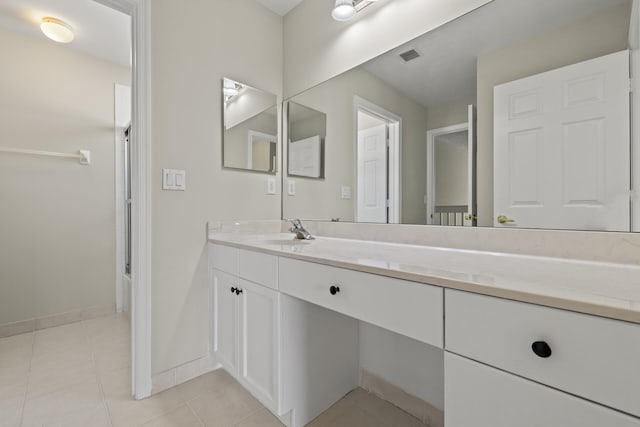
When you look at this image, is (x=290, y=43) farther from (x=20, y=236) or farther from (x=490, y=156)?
(x=20, y=236)

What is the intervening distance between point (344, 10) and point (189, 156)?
3.93 feet

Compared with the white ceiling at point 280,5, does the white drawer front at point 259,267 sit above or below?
below

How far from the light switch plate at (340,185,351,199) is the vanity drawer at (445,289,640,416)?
1.09 metres

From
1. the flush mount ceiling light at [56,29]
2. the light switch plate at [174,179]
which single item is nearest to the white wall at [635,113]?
the light switch plate at [174,179]

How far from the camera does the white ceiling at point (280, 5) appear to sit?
78.2 inches

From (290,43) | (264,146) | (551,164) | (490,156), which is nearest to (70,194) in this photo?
(264,146)

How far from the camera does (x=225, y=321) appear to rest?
156 centimetres

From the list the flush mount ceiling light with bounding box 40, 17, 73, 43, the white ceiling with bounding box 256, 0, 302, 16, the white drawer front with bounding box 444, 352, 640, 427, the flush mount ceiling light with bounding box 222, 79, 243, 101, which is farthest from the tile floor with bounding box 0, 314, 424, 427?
the white ceiling with bounding box 256, 0, 302, 16

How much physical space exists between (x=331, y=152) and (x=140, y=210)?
1.13m

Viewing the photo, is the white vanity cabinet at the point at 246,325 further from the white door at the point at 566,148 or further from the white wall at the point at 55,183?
the white wall at the point at 55,183

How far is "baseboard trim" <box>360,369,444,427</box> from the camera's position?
1278 millimetres

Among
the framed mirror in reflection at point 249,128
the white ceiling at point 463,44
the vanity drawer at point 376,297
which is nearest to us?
the vanity drawer at point 376,297

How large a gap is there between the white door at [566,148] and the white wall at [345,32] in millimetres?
478

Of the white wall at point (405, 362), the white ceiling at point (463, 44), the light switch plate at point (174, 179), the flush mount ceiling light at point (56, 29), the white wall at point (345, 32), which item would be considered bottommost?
the white wall at point (405, 362)
